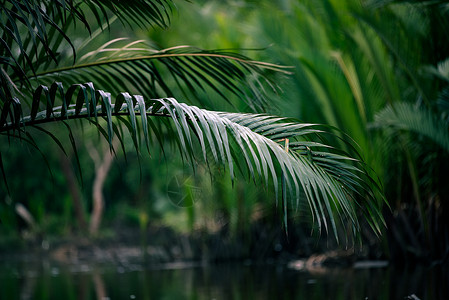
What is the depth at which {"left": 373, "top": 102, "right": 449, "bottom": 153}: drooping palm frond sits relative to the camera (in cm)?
615

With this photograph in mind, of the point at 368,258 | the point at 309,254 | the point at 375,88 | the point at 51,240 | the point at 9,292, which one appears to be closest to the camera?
the point at 9,292

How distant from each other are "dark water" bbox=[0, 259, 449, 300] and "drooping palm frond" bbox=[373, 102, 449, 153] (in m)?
1.37

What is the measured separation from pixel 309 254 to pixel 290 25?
3232 mm

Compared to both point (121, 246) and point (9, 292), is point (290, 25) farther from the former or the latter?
point (121, 246)

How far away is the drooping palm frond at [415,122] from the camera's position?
20.2ft

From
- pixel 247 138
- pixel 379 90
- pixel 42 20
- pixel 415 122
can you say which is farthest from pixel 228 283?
pixel 42 20

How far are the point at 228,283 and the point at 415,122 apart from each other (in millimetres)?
2468

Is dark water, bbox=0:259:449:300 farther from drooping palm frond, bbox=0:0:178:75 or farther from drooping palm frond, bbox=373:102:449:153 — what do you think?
drooping palm frond, bbox=0:0:178:75

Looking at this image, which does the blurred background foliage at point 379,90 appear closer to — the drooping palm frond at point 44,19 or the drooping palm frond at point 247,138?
the drooping palm frond at point 44,19

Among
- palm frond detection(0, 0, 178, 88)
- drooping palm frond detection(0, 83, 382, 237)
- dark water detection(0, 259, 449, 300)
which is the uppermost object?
palm frond detection(0, 0, 178, 88)

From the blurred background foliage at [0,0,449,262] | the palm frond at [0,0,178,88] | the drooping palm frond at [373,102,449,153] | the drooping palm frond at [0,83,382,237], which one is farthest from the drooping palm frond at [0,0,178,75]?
the drooping palm frond at [373,102,449,153]

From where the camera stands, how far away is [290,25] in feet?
26.3

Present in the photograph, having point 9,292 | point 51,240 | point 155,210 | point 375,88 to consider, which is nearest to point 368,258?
point 375,88

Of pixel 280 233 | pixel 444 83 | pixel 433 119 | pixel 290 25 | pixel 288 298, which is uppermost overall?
pixel 290 25
